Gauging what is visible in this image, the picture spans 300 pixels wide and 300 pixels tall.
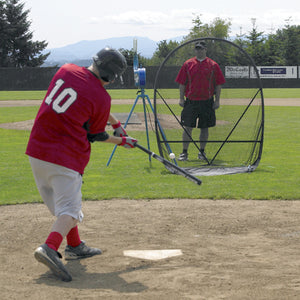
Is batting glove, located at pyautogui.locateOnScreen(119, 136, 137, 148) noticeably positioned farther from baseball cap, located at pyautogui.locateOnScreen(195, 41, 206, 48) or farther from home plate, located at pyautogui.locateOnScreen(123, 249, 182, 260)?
baseball cap, located at pyautogui.locateOnScreen(195, 41, 206, 48)

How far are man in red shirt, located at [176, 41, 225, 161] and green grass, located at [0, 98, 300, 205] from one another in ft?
3.53

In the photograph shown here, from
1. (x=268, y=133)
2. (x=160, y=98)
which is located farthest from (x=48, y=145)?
(x=268, y=133)

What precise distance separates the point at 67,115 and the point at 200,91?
5.79 metres

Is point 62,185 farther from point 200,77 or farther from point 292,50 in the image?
point 292,50

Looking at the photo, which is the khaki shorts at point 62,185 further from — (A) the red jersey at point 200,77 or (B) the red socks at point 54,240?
(A) the red jersey at point 200,77

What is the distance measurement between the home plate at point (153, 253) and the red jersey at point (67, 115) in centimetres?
117

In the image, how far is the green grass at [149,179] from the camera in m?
7.67

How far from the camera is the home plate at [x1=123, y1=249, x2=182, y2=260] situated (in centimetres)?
498

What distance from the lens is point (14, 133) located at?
52.2 feet

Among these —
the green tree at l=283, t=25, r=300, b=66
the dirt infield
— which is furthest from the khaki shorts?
the green tree at l=283, t=25, r=300, b=66

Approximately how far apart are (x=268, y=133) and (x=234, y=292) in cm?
1200

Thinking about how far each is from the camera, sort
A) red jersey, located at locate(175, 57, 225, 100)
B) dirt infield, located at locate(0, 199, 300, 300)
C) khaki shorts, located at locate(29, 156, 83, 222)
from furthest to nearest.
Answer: red jersey, located at locate(175, 57, 225, 100) < khaki shorts, located at locate(29, 156, 83, 222) < dirt infield, located at locate(0, 199, 300, 300)

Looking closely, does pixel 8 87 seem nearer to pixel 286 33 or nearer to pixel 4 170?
pixel 286 33

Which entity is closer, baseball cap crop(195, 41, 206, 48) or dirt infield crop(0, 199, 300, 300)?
dirt infield crop(0, 199, 300, 300)
